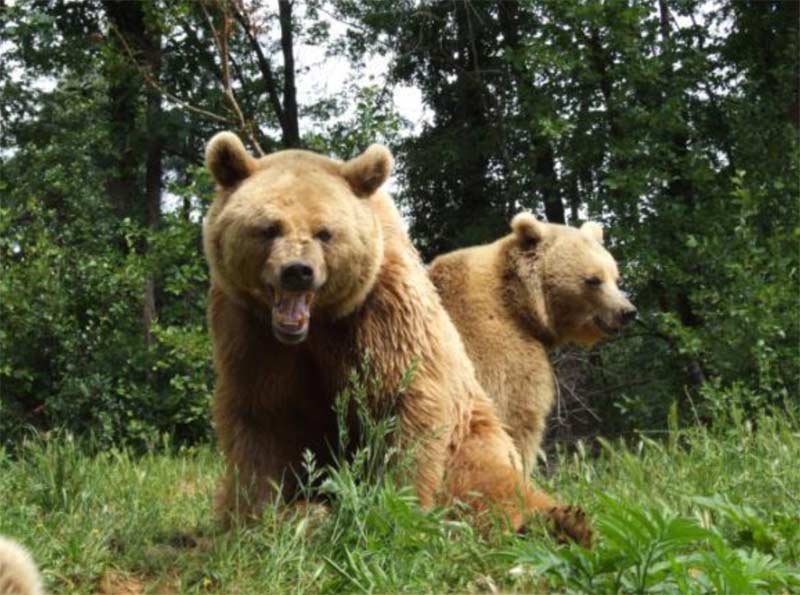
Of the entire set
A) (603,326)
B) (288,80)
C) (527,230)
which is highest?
(288,80)

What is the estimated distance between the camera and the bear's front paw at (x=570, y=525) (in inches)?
170

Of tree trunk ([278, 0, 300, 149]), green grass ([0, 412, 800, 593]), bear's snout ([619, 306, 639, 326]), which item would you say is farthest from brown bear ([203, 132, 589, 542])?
tree trunk ([278, 0, 300, 149])

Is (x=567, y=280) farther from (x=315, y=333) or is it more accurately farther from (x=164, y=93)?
(x=164, y=93)

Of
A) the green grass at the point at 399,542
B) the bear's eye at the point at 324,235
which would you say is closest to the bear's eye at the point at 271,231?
the bear's eye at the point at 324,235

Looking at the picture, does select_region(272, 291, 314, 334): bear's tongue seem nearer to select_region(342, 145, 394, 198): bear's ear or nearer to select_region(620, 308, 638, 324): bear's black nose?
select_region(342, 145, 394, 198): bear's ear

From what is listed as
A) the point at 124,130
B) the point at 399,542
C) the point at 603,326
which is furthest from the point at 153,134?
the point at 399,542

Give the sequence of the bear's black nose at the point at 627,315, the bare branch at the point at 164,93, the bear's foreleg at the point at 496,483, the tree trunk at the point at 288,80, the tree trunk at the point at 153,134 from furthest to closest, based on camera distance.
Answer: the tree trunk at the point at 288,80 → the tree trunk at the point at 153,134 → the bare branch at the point at 164,93 → the bear's black nose at the point at 627,315 → the bear's foreleg at the point at 496,483

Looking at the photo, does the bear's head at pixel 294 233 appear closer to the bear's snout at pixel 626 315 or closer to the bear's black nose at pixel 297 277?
the bear's black nose at pixel 297 277

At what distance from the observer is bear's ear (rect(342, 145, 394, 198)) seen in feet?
17.1

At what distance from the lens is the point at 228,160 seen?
518 centimetres

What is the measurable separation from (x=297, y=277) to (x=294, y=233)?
0.22m

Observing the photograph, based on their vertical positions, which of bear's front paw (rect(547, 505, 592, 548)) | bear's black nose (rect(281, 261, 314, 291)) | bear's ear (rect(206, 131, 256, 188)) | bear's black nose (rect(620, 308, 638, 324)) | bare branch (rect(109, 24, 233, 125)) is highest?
bare branch (rect(109, 24, 233, 125))

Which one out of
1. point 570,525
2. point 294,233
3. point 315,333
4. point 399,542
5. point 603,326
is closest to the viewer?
point 399,542

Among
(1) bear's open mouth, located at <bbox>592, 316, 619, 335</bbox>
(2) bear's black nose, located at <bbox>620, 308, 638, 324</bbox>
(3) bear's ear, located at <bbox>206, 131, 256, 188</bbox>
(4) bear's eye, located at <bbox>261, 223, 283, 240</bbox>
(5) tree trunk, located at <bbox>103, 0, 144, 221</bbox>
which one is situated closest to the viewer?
(4) bear's eye, located at <bbox>261, 223, 283, 240</bbox>
